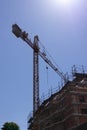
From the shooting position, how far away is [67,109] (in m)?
55.1

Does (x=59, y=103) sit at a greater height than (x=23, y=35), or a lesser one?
lesser

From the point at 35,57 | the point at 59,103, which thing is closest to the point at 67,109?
the point at 59,103

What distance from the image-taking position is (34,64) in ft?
237

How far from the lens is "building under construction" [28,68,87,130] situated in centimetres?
5306

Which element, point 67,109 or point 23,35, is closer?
point 67,109

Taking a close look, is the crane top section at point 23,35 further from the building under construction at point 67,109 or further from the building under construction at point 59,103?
the building under construction at point 67,109

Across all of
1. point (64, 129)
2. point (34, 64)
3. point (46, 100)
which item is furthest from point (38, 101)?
point (64, 129)

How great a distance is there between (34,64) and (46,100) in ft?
32.7

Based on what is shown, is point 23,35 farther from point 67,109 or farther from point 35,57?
point 67,109

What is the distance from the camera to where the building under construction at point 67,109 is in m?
53.1

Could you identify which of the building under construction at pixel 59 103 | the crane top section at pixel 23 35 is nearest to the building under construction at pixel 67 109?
the building under construction at pixel 59 103

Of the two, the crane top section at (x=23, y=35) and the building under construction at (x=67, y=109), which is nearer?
the building under construction at (x=67, y=109)

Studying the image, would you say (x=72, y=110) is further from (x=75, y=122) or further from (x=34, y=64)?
(x=34, y=64)

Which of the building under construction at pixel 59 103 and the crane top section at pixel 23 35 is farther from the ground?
the crane top section at pixel 23 35
